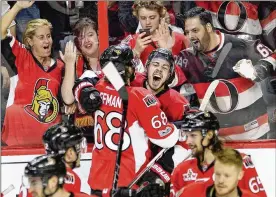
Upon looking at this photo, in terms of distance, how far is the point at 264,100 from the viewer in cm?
311

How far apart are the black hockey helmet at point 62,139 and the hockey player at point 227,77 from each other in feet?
1.83

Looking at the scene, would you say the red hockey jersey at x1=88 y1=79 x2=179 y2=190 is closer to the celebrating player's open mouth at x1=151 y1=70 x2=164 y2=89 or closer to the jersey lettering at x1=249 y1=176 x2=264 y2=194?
the celebrating player's open mouth at x1=151 y1=70 x2=164 y2=89

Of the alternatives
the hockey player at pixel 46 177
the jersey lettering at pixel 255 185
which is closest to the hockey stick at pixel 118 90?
the hockey player at pixel 46 177

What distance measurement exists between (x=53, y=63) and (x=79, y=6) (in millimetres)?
282

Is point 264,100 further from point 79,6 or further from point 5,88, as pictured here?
point 5,88

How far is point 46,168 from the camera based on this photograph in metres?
2.92

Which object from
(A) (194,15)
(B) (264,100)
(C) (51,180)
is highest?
(A) (194,15)

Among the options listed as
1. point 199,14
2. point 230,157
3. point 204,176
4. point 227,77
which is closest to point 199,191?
point 204,176

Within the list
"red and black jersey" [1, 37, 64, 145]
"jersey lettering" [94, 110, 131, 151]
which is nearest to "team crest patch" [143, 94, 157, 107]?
"jersey lettering" [94, 110, 131, 151]

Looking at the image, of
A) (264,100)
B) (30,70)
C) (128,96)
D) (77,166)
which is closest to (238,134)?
(264,100)

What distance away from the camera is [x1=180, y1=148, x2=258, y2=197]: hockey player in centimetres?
298

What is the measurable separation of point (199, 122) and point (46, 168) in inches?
27.3

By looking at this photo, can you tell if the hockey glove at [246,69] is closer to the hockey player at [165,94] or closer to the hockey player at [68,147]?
the hockey player at [165,94]

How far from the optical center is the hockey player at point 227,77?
311 cm
